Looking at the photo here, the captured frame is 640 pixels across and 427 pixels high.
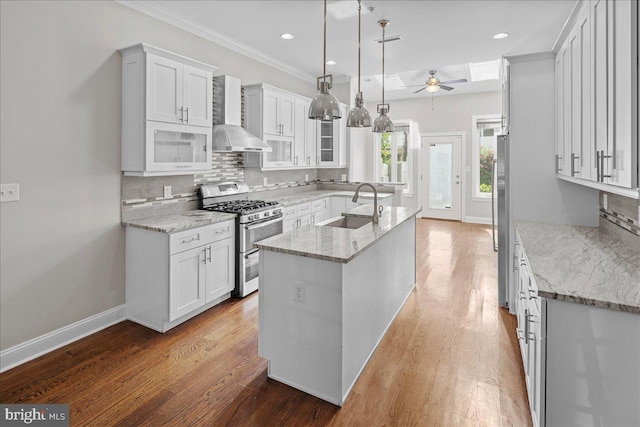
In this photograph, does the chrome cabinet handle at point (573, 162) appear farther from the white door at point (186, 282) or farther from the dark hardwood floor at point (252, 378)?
the white door at point (186, 282)

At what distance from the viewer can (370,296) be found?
256 cm

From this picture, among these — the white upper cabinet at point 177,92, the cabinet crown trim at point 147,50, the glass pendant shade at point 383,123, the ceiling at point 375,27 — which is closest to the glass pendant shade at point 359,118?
the glass pendant shade at point 383,123

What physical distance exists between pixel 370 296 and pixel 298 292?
617mm

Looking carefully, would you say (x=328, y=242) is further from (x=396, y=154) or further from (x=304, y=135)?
(x=396, y=154)

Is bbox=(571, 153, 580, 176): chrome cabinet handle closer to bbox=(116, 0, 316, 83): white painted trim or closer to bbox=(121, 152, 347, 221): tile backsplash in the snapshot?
bbox=(121, 152, 347, 221): tile backsplash

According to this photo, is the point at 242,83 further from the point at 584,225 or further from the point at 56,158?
the point at 584,225

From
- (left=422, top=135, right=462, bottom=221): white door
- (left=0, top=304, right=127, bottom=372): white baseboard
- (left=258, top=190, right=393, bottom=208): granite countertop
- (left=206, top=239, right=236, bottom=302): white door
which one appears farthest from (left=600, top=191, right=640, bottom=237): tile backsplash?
(left=422, top=135, right=462, bottom=221): white door

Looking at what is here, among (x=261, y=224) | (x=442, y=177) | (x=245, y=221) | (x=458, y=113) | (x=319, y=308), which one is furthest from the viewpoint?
(x=442, y=177)

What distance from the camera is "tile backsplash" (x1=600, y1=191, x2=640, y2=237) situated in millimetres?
2145

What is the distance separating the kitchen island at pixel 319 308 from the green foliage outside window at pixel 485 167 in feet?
21.3

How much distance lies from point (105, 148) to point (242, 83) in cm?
212

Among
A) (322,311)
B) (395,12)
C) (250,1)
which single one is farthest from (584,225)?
(250,1)

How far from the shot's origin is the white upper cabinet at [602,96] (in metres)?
1.49

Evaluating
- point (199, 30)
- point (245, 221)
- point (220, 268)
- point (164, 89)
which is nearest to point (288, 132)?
point (199, 30)
